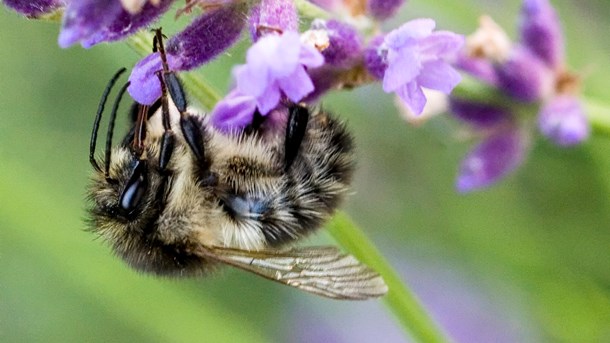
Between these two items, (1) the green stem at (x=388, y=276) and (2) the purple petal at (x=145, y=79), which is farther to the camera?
(1) the green stem at (x=388, y=276)

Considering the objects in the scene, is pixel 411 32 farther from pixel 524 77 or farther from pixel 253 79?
pixel 524 77

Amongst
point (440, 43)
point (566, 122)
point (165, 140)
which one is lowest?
point (165, 140)

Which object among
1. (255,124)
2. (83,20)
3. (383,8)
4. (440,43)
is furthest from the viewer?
(383,8)

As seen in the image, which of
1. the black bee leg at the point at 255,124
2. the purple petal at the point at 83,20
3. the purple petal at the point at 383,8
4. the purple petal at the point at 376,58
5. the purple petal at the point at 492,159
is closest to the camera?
the purple petal at the point at 83,20

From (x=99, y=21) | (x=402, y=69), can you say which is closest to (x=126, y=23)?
(x=99, y=21)

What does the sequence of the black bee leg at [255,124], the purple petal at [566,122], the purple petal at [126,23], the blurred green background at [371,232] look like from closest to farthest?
the purple petal at [126,23] → the black bee leg at [255,124] → the purple petal at [566,122] → the blurred green background at [371,232]

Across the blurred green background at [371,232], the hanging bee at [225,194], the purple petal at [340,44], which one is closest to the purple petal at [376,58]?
the purple petal at [340,44]

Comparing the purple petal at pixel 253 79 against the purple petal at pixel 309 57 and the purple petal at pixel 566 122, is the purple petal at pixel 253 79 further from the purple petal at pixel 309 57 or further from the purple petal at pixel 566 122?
the purple petal at pixel 566 122

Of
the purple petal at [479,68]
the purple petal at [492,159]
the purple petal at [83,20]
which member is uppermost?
the purple petal at [479,68]

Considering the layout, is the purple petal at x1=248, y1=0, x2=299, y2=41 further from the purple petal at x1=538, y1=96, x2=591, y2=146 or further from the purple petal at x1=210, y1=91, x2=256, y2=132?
the purple petal at x1=538, y1=96, x2=591, y2=146
